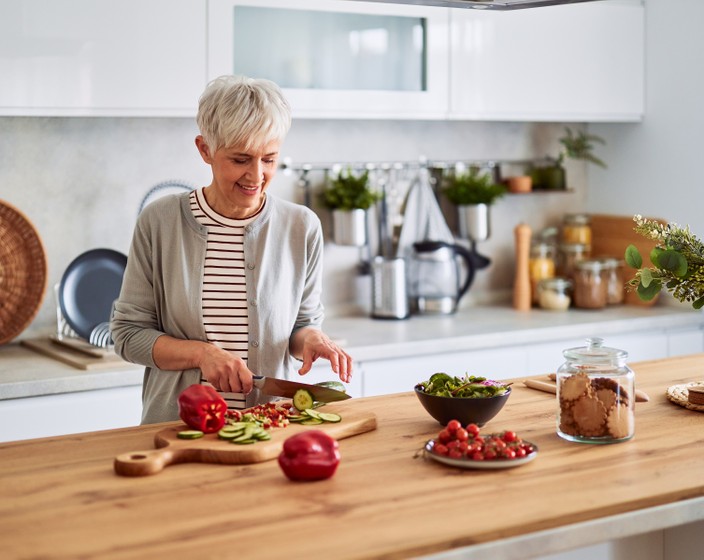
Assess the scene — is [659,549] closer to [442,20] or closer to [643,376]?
[643,376]

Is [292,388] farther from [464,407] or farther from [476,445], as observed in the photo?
[476,445]

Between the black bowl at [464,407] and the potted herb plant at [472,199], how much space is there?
2.09m

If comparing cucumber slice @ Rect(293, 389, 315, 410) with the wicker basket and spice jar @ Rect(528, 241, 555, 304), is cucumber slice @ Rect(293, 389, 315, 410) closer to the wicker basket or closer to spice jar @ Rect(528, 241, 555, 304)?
the wicker basket

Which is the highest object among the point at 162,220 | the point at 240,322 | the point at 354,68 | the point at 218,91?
the point at 354,68

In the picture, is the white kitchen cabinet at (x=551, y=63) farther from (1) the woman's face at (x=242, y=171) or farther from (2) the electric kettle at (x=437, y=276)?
(1) the woman's face at (x=242, y=171)

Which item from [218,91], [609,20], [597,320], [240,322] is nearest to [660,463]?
[240,322]

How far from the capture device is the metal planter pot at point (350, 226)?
3812mm

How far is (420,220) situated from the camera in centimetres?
407

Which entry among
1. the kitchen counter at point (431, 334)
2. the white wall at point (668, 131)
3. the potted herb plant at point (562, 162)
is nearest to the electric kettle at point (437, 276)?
the kitchen counter at point (431, 334)

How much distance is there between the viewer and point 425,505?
1614 millimetres

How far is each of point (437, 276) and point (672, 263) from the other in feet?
5.92

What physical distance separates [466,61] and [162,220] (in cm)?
179

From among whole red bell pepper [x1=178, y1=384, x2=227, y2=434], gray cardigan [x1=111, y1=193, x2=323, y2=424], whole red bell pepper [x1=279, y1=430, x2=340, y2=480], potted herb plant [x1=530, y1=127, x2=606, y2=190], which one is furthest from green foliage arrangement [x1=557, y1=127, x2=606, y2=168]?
whole red bell pepper [x1=279, y1=430, x2=340, y2=480]

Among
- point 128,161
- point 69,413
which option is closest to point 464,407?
point 69,413
